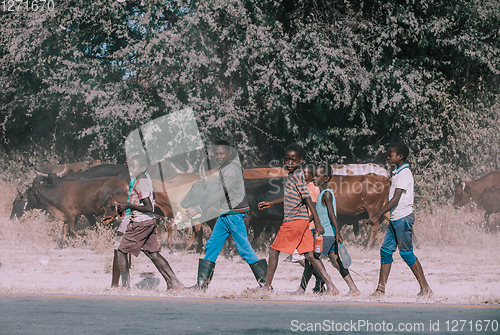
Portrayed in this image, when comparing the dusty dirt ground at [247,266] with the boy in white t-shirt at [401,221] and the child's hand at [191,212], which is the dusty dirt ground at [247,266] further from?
the child's hand at [191,212]

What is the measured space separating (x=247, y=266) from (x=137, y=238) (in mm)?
4395

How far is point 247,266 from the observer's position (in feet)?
38.8

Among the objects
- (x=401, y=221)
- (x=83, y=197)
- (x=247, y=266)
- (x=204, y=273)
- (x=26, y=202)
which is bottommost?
(x=247, y=266)

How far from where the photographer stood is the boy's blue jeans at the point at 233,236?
7797mm

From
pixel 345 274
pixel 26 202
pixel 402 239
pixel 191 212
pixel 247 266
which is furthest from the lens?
pixel 26 202

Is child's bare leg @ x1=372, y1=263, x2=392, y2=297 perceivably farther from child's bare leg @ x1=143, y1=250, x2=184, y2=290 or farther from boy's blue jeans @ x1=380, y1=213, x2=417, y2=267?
child's bare leg @ x1=143, y1=250, x2=184, y2=290

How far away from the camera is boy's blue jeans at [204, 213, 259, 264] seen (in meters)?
7.80

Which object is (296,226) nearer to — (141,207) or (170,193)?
(141,207)

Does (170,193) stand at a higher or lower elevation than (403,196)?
lower

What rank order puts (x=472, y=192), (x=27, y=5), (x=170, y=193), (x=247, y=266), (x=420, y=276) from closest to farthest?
(x=420, y=276)
(x=247, y=266)
(x=170, y=193)
(x=472, y=192)
(x=27, y=5)

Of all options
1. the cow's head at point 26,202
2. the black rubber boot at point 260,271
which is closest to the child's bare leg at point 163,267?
the black rubber boot at point 260,271

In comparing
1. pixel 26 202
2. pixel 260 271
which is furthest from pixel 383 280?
pixel 26 202

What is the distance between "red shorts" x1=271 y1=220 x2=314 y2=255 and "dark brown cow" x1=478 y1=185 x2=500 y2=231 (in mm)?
9799

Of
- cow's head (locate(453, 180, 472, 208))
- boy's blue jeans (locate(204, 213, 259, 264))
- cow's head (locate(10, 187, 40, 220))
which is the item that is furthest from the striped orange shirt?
cow's head (locate(453, 180, 472, 208))
